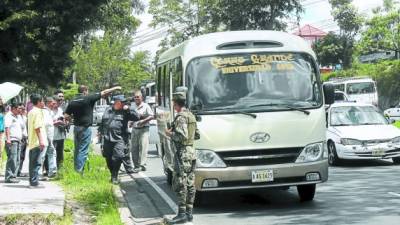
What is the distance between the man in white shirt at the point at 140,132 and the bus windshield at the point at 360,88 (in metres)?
29.3

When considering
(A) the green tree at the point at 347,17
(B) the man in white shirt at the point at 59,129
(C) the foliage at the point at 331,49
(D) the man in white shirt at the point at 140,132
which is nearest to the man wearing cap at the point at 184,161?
(B) the man in white shirt at the point at 59,129

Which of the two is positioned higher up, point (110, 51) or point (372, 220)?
point (110, 51)

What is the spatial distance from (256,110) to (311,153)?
1.03 metres

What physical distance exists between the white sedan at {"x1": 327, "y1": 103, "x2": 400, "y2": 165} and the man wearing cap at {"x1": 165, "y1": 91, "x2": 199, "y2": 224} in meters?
7.43

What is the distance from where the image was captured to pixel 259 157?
900 cm

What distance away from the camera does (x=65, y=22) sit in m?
26.0

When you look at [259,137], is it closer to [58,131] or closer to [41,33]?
[58,131]

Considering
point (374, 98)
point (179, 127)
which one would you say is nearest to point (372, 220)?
point (179, 127)

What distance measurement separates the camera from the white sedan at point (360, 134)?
47.8ft

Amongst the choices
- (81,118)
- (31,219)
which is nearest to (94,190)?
(81,118)

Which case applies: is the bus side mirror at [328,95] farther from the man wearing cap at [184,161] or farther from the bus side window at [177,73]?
the man wearing cap at [184,161]

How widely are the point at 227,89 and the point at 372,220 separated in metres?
2.82

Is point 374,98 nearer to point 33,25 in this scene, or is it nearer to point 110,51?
point 33,25

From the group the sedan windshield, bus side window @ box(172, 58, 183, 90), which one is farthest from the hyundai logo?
the sedan windshield
